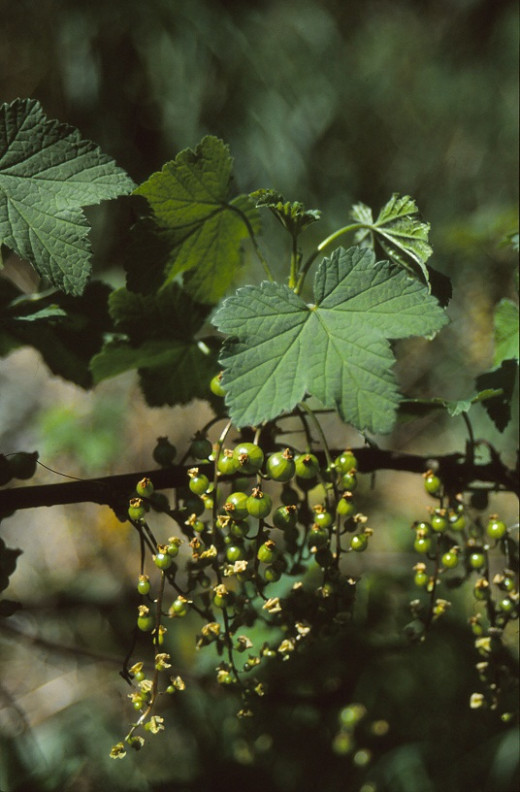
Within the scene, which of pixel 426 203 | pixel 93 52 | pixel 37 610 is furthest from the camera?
pixel 426 203

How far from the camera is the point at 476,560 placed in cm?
97

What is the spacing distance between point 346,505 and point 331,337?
0.67 ft

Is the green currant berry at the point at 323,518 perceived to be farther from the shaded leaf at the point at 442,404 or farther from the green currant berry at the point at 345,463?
the shaded leaf at the point at 442,404

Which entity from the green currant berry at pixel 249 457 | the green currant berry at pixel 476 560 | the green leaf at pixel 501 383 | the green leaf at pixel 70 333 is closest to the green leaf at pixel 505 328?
the green leaf at pixel 501 383

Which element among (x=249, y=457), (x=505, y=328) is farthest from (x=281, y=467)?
(x=505, y=328)

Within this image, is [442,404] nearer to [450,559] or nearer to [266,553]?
[450,559]

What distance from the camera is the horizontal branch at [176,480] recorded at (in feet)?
2.61

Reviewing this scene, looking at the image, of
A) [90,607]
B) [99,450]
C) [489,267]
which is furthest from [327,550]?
[489,267]

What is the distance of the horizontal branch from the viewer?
2.61ft

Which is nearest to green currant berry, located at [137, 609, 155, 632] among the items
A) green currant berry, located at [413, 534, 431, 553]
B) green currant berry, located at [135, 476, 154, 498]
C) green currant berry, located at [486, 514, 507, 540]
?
green currant berry, located at [135, 476, 154, 498]

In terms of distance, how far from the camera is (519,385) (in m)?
1.07

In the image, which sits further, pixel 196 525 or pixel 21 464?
pixel 21 464

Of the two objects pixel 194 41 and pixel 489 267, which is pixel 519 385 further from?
pixel 194 41

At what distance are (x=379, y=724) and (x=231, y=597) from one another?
0.93m
